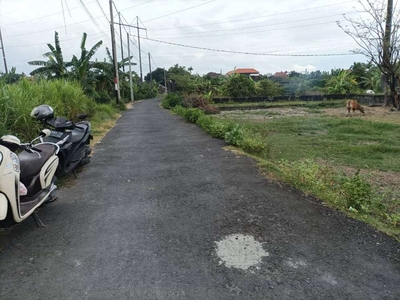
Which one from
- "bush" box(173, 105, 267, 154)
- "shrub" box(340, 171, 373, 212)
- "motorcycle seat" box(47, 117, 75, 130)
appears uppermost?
"motorcycle seat" box(47, 117, 75, 130)

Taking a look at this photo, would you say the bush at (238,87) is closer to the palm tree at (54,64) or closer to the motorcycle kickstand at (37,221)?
the palm tree at (54,64)

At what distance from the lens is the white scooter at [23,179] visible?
2652mm

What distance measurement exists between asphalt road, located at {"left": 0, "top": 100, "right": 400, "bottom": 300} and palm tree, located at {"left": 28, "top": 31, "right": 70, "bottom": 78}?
16.6 metres

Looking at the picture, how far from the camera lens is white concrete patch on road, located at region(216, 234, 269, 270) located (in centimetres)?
251

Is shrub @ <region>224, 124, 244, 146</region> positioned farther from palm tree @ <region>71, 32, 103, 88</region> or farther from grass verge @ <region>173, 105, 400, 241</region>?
palm tree @ <region>71, 32, 103, 88</region>

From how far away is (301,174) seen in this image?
463 cm

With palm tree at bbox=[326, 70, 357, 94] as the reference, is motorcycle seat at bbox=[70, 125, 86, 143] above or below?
below

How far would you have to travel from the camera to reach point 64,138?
4594mm

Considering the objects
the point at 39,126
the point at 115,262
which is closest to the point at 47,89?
the point at 39,126

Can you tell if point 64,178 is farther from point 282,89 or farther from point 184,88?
point 282,89

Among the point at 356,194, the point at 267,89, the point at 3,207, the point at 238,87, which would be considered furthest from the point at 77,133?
the point at 267,89

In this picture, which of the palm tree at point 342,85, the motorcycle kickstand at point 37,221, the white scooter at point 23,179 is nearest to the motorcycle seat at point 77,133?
the white scooter at point 23,179

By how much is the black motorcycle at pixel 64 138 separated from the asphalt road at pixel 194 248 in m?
0.39

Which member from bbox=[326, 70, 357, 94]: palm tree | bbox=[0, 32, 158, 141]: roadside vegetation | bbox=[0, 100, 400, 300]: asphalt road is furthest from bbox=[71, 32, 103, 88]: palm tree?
bbox=[326, 70, 357, 94]: palm tree
